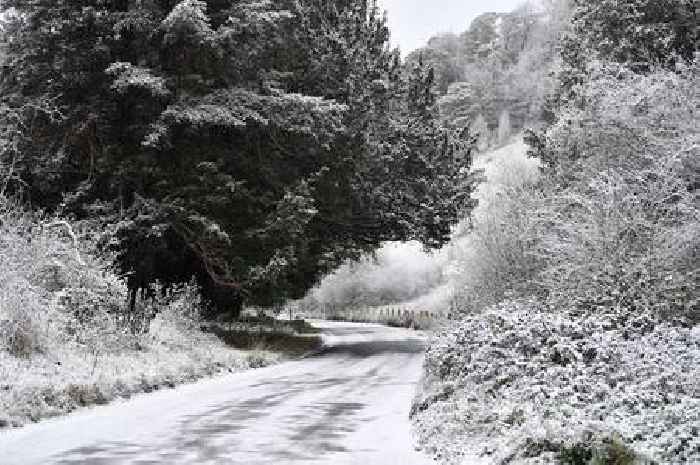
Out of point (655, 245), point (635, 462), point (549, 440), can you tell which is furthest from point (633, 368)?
point (655, 245)

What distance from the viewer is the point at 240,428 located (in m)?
9.60

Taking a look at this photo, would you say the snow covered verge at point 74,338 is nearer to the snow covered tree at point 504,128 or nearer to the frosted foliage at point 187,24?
the frosted foliage at point 187,24

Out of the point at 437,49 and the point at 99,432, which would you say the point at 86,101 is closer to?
the point at 99,432

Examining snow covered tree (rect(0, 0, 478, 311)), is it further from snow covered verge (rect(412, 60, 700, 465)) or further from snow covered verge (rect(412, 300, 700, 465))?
snow covered verge (rect(412, 300, 700, 465))

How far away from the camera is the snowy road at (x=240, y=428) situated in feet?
26.0

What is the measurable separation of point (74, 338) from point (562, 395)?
9.32 m

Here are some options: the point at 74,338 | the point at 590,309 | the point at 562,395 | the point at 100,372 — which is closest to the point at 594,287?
the point at 590,309

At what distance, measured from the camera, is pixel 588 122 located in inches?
750

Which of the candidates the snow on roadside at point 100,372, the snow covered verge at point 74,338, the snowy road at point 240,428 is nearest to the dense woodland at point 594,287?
the snowy road at point 240,428

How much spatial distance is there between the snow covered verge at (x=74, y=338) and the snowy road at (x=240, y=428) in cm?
42

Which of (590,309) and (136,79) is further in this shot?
(136,79)

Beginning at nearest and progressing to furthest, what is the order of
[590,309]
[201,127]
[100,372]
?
[100,372], [590,309], [201,127]

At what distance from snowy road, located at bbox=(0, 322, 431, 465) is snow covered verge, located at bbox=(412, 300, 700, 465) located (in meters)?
0.75

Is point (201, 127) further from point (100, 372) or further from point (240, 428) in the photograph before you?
point (240, 428)
